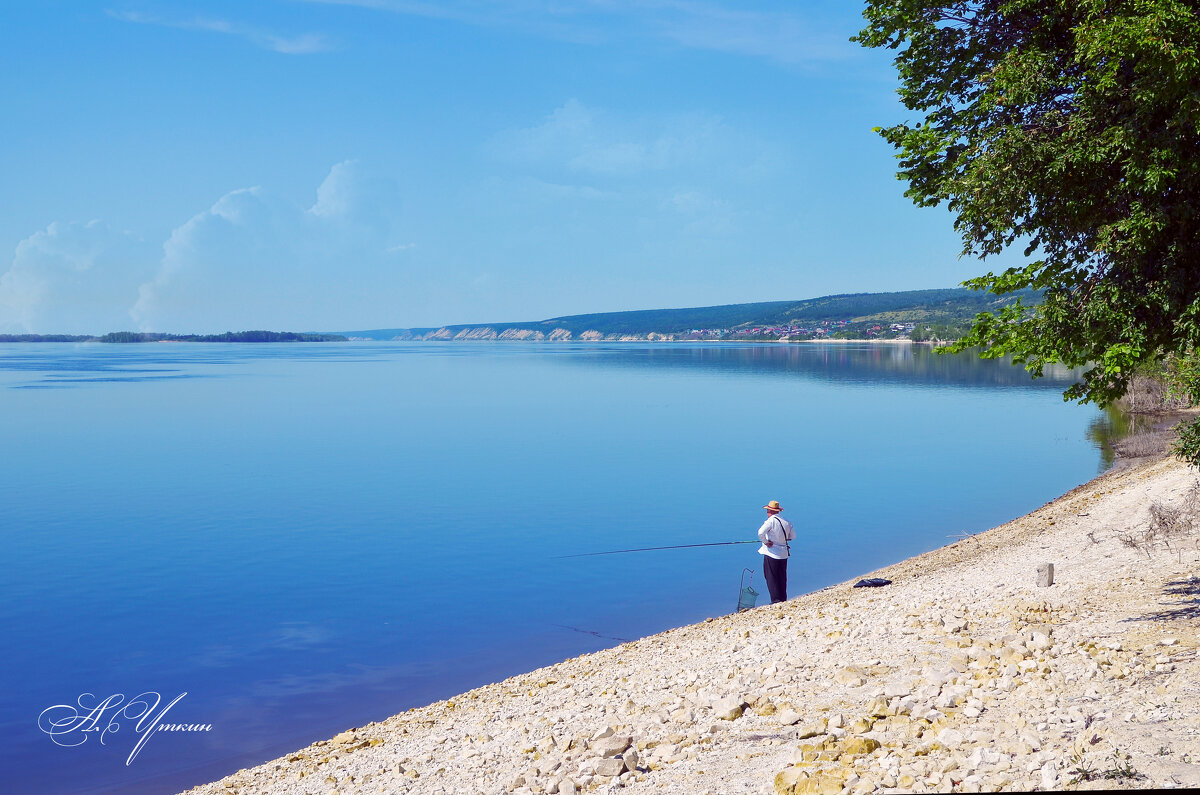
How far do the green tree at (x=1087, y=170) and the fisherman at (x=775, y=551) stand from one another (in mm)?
7466

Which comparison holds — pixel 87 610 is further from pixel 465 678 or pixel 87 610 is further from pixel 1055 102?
pixel 1055 102

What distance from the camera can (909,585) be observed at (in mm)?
16266

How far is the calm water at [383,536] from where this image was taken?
1525 centimetres

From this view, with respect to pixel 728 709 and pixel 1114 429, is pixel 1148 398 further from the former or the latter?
A: pixel 728 709

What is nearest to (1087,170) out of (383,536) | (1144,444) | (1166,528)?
(1166,528)

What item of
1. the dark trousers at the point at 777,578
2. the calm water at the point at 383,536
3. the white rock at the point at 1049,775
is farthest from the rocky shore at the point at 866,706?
the calm water at the point at 383,536

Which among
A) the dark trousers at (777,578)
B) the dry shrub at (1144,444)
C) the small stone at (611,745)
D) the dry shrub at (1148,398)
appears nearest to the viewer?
the small stone at (611,745)

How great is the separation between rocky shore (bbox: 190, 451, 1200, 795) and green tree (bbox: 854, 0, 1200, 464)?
9.14 feet

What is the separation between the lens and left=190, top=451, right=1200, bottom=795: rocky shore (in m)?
7.06

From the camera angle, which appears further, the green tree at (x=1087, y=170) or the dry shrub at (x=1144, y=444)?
the dry shrub at (x=1144, y=444)

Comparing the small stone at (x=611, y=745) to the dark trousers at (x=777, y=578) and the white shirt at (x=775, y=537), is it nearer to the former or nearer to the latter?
the white shirt at (x=775, y=537)

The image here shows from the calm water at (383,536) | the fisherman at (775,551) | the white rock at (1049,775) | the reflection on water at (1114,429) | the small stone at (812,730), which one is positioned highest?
the white rock at (1049,775)

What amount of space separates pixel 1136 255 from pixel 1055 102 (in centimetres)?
173

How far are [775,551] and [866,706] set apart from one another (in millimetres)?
8355
